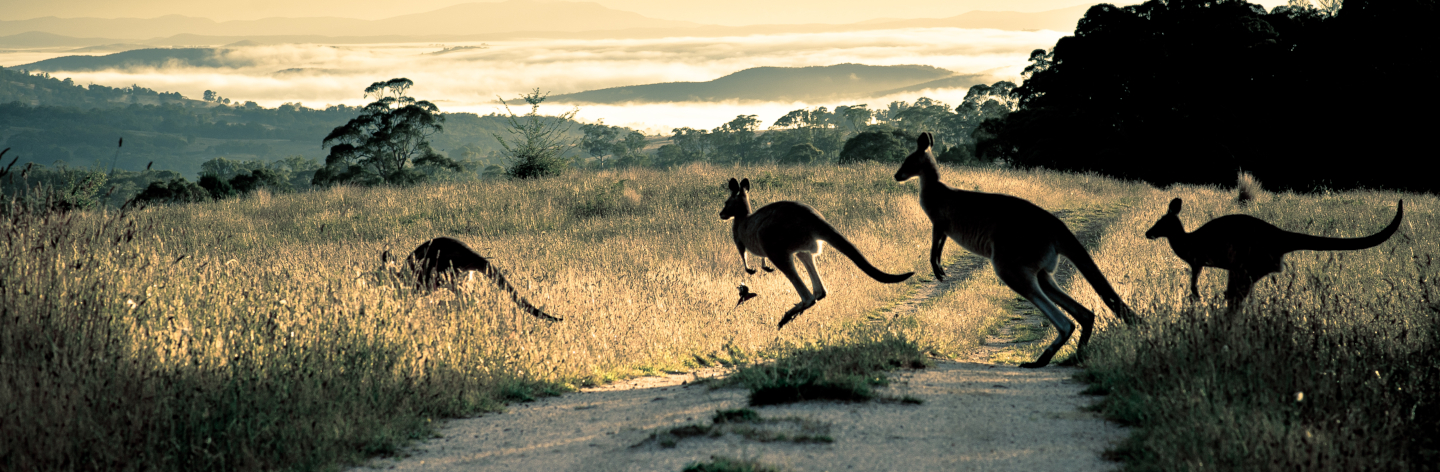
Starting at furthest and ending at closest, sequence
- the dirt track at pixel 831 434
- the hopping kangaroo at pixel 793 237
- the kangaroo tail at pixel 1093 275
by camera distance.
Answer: the hopping kangaroo at pixel 793 237, the kangaroo tail at pixel 1093 275, the dirt track at pixel 831 434

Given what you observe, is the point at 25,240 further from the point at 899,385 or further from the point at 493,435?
the point at 899,385

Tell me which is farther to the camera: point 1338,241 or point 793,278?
point 793,278

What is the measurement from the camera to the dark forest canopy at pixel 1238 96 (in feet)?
114

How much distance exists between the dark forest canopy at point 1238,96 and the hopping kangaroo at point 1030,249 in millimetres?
35203

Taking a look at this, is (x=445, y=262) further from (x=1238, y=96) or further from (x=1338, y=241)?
(x=1238, y=96)

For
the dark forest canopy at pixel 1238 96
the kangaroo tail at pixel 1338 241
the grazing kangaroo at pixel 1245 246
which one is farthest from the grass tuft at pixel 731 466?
the dark forest canopy at pixel 1238 96

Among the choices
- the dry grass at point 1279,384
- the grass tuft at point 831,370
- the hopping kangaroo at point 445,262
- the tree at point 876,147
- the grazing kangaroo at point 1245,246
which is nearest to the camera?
the dry grass at point 1279,384

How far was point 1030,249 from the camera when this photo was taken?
684 cm

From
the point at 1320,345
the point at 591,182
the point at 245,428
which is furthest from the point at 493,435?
the point at 591,182

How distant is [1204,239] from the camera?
706cm

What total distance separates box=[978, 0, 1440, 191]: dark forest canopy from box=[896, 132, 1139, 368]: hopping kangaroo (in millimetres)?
35203

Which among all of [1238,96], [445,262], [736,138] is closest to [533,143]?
[445,262]

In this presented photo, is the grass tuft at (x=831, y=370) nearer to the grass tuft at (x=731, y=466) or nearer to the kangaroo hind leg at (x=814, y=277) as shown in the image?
the kangaroo hind leg at (x=814, y=277)

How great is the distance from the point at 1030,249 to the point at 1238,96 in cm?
3966
